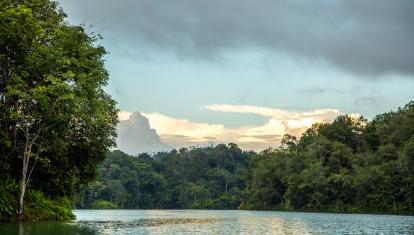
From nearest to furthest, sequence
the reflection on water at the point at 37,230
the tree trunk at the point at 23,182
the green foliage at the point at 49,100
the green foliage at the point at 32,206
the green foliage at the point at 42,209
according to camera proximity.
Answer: the reflection on water at the point at 37,230 < the green foliage at the point at 49,100 < the green foliage at the point at 32,206 < the tree trunk at the point at 23,182 < the green foliage at the point at 42,209

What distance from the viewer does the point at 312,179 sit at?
12612 cm

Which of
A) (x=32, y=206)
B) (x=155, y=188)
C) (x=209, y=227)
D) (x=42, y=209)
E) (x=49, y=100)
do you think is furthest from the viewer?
(x=155, y=188)

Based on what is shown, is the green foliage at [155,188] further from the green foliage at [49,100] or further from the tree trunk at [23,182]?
the tree trunk at [23,182]

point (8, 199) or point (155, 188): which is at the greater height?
point (155, 188)

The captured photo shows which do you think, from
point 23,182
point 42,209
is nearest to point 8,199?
point 23,182

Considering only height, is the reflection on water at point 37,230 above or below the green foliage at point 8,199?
below

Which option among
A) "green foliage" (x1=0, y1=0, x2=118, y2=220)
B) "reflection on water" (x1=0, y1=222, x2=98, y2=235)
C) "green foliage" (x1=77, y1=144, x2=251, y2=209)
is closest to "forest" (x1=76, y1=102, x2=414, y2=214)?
"green foliage" (x1=77, y1=144, x2=251, y2=209)

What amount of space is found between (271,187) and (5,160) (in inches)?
4411

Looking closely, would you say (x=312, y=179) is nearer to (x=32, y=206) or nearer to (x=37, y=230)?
(x=32, y=206)

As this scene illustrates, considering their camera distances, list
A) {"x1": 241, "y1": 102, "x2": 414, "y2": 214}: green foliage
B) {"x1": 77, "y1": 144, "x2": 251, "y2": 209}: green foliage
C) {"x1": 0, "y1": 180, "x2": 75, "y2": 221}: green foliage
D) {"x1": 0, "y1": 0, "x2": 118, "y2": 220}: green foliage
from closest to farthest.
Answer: {"x1": 0, "y1": 0, "x2": 118, "y2": 220}: green foliage < {"x1": 0, "y1": 180, "x2": 75, "y2": 221}: green foliage < {"x1": 241, "y1": 102, "x2": 414, "y2": 214}: green foliage < {"x1": 77, "y1": 144, "x2": 251, "y2": 209}: green foliage

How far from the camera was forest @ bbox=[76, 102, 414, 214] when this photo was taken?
107 metres

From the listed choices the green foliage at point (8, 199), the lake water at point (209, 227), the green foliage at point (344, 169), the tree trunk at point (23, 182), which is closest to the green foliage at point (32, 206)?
the green foliage at point (8, 199)

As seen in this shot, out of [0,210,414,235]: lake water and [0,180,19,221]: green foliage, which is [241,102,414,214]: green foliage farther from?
[0,180,19,221]: green foliage

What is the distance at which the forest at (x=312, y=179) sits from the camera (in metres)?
107
